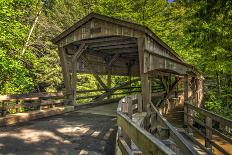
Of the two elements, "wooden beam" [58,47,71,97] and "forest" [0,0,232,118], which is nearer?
"forest" [0,0,232,118]

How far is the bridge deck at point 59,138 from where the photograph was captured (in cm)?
496

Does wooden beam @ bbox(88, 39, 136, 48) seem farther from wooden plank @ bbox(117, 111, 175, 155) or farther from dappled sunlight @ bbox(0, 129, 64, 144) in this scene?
wooden plank @ bbox(117, 111, 175, 155)

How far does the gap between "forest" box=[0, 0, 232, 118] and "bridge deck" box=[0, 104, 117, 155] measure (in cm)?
557

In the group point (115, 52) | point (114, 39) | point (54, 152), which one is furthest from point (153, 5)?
point (54, 152)

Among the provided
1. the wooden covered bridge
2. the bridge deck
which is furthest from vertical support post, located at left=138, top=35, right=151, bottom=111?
the bridge deck

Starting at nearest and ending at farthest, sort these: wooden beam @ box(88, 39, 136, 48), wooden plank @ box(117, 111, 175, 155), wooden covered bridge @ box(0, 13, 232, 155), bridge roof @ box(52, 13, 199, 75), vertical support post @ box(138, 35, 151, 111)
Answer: wooden plank @ box(117, 111, 175, 155), wooden covered bridge @ box(0, 13, 232, 155), vertical support post @ box(138, 35, 151, 111), bridge roof @ box(52, 13, 199, 75), wooden beam @ box(88, 39, 136, 48)

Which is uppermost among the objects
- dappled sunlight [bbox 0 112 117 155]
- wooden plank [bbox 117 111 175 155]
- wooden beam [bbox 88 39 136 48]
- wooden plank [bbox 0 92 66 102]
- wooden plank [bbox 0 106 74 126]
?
wooden beam [bbox 88 39 136 48]

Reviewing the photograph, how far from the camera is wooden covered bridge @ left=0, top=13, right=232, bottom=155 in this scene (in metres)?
4.02

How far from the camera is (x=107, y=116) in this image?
31.4 ft

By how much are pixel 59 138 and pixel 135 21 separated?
580 inches

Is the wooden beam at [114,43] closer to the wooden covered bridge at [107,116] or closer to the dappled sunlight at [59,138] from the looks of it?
the wooden covered bridge at [107,116]

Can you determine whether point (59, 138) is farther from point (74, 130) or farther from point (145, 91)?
point (145, 91)

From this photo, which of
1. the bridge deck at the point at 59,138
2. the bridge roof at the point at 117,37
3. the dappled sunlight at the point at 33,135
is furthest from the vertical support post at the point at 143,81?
the dappled sunlight at the point at 33,135

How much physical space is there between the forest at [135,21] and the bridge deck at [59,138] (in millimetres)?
5570
